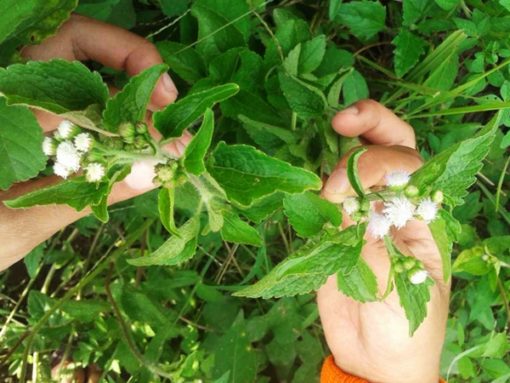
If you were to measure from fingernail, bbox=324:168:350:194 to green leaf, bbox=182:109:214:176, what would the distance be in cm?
29

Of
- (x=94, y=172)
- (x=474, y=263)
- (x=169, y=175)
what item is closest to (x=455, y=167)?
(x=169, y=175)

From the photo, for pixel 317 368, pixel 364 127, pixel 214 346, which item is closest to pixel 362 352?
pixel 317 368

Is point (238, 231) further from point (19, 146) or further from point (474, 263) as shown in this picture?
point (474, 263)

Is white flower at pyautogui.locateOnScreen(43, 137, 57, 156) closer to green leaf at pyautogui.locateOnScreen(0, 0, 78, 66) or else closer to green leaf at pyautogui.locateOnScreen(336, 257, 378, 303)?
green leaf at pyautogui.locateOnScreen(0, 0, 78, 66)

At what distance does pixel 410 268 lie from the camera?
3.33ft

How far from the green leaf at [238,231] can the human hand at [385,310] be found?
28cm

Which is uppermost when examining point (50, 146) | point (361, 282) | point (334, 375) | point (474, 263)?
point (50, 146)

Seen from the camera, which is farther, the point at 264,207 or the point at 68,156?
the point at 264,207

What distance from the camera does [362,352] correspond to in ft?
5.28

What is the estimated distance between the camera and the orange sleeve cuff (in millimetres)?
1623

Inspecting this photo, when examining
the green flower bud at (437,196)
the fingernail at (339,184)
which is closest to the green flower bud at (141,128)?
the fingernail at (339,184)

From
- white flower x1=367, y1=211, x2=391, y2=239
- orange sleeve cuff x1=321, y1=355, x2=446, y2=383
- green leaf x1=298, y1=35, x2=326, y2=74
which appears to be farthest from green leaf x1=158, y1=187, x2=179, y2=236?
orange sleeve cuff x1=321, y1=355, x2=446, y2=383

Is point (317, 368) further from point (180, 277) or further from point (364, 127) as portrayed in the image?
point (364, 127)

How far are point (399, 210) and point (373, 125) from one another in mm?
418
